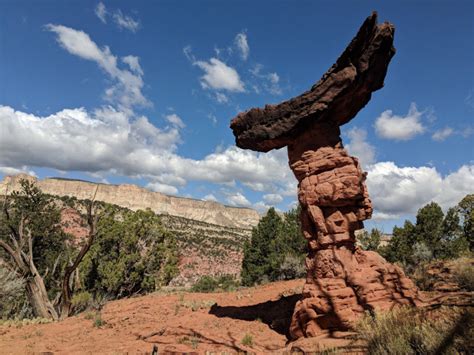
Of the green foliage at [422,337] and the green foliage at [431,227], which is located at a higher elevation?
the green foliage at [431,227]

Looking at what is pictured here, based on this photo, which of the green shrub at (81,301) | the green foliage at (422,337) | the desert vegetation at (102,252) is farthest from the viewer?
the desert vegetation at (102,252)

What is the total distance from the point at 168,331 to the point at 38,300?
8924 mm

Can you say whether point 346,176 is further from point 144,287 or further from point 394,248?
point 394,248

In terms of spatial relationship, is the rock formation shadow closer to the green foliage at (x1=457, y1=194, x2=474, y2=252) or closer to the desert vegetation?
the desert vegetation

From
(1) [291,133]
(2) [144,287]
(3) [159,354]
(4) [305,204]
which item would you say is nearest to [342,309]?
(4) [305,204]

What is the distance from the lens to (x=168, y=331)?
1091 cm

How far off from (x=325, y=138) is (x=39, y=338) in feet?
39.8

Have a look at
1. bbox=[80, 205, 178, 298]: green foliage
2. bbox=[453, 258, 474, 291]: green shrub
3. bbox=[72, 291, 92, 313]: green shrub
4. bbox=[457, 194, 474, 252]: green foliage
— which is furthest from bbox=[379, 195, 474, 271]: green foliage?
bbox=[72, 291, 92, 313]: green shrub

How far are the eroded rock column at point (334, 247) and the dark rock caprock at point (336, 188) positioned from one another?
1.0 inches

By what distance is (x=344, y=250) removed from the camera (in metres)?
10.1

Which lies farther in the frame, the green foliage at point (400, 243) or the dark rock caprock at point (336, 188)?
the green foliage at point (400, 243)

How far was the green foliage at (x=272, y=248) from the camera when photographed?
30.5 metres

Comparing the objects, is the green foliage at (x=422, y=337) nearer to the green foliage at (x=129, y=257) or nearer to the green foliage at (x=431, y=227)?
the green foliage at (x=129, y=257)

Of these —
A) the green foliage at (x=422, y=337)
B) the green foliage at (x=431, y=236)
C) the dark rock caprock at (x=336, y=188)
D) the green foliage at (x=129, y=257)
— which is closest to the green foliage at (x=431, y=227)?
the green foliage at (x=431, y=236)
